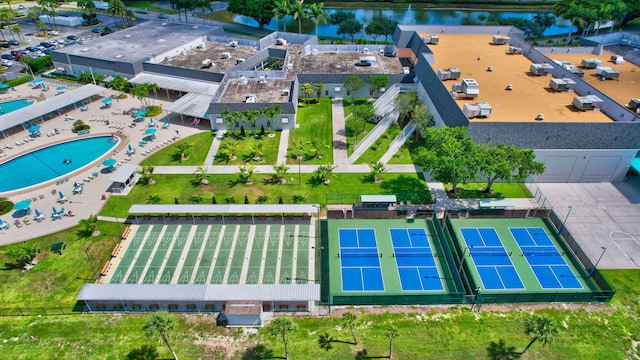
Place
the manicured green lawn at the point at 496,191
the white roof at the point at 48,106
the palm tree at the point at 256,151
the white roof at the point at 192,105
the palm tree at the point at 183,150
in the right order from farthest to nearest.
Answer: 1. the white roof at the point at 192,105
2. the white roof at the point at 48,106
3. the palm tree at the point at 256,151
4. the palm tree at the point at 183,150
5. the manicured green lawn at the point at 496,191

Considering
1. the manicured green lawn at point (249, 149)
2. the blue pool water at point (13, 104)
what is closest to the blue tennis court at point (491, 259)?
the manicured green lawn at point (249, 149)

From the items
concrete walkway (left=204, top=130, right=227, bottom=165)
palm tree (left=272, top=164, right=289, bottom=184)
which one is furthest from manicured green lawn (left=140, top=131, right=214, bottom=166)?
palm tree (left=272, top=164, right=289, bottom=184)

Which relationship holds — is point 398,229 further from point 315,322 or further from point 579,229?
point 579,229

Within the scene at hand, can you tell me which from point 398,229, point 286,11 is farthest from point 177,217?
point 286,11

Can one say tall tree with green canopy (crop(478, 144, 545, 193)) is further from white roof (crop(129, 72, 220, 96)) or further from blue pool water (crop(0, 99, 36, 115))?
blue pool water (crop(0, 99, 36, 115))

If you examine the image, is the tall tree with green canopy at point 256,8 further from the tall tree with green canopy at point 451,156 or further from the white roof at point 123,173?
the tall tree with green canopy at point 451,156
